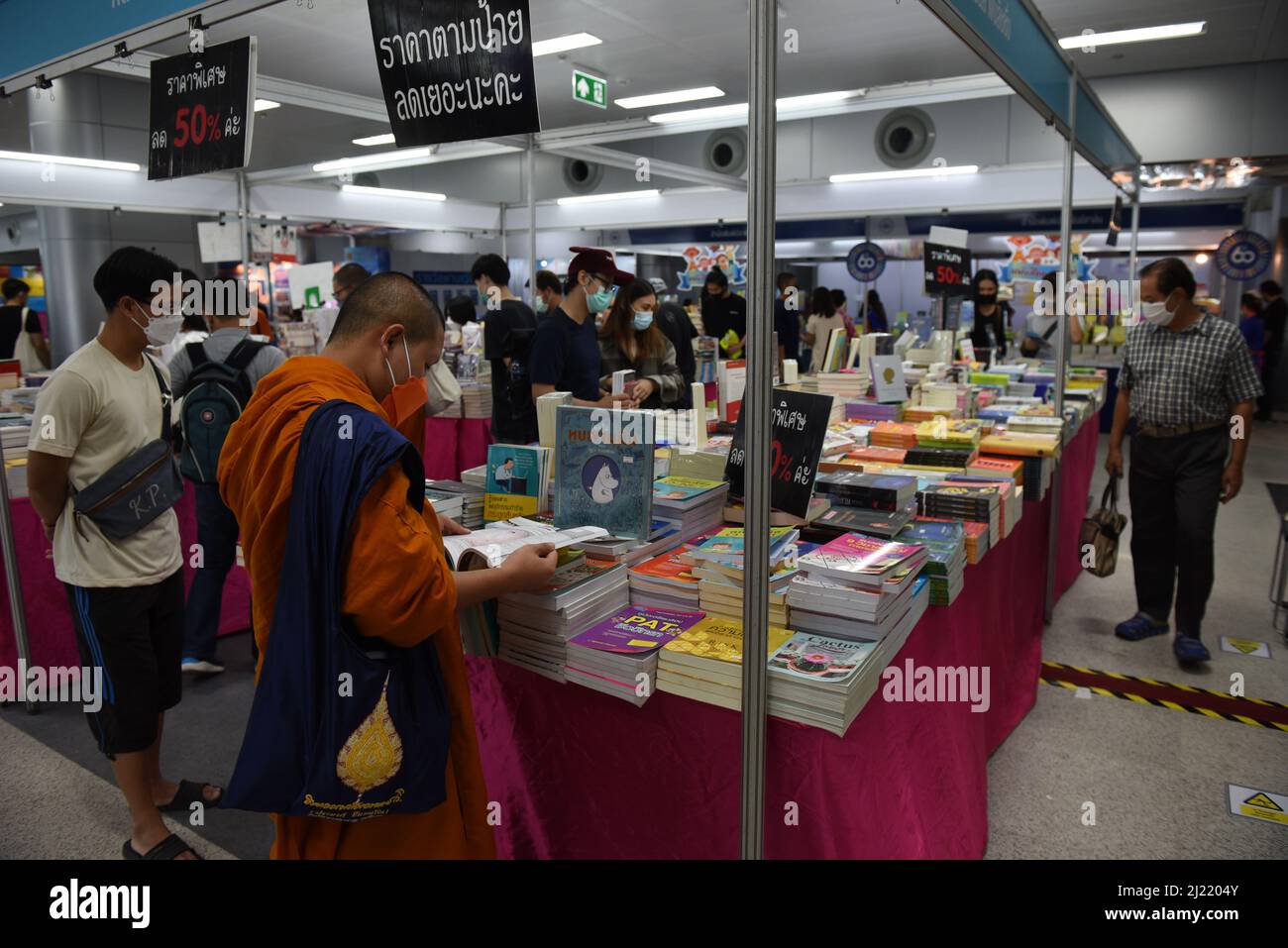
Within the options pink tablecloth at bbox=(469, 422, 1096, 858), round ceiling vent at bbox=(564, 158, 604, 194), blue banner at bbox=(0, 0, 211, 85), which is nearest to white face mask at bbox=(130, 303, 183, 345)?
blue banner at bbox=(0, 0, 211, 85)

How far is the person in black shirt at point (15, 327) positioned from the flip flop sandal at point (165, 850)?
757 cm

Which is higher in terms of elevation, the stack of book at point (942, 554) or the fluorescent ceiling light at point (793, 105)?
the fluorescent ceiling light at point (793, 105)

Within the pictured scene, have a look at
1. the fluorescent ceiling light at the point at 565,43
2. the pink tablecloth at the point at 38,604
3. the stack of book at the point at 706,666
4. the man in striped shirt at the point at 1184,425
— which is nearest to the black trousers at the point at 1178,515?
the man in striped shirt at the point at 1184,425

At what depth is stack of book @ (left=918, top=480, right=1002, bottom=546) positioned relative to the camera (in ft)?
9.76

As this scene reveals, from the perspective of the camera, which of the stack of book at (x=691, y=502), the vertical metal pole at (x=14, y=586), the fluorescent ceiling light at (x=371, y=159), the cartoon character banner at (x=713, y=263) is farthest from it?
the cartoon character banner at (x=713, y=263)

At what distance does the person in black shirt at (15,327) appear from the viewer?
904 cm

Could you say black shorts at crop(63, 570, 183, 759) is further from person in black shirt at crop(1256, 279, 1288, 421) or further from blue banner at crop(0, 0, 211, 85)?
person in black shirt at crop(1256, 279, 1288, 421)

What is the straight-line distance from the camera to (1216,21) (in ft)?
29.8

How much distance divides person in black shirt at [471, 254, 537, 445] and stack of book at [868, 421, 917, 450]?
1985 millimetres

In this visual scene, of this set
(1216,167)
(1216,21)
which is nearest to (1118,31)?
(1216,21)

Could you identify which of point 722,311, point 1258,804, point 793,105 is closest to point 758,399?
point 1258,804

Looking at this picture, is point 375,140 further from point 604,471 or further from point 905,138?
point 604,471

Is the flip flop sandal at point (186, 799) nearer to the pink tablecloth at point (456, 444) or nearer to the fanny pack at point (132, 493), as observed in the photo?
the fanny pack at point (132, 493)

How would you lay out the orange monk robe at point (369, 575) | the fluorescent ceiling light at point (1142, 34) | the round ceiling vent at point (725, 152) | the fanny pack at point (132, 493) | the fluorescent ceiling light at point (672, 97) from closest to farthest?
the orange monk robe at point (369, 575)
the fanny pack at point (132, 493)
the fluorescent ceiling light at point (1142, 34)
the fluorescent ceiling light at point (672, 97)
the round ceiling vent at point (725, 152)
